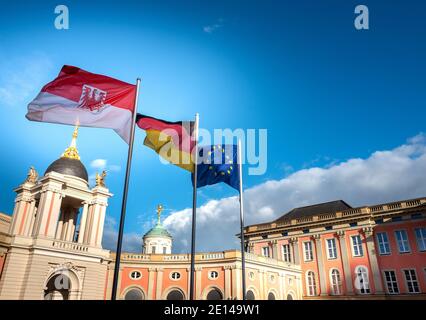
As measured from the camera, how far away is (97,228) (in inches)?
1403

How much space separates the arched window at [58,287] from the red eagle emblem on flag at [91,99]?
78.5 feet

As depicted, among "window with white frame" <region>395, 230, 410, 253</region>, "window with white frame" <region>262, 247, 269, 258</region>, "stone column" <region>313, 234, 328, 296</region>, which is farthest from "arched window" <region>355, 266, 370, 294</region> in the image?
"window with white frame" <region>262, 247, 269, 258</region>

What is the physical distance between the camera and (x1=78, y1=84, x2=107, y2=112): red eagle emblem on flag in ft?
43.0

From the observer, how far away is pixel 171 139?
15.9 meters

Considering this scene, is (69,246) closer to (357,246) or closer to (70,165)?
(70,165)

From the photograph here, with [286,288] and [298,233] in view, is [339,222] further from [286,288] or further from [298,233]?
[286,288]

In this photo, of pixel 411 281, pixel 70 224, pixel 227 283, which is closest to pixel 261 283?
pixel 227 283

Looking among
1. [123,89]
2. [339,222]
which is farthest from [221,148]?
[339,222]

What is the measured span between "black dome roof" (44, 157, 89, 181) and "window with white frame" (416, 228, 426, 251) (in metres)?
45.2

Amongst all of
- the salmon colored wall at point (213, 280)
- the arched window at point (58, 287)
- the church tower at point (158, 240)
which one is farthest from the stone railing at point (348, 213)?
the arched window at point (58, 287)

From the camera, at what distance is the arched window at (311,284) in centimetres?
5119

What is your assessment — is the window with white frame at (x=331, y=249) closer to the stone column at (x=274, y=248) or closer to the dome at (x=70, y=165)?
the stone column at (x=274, y=248)
